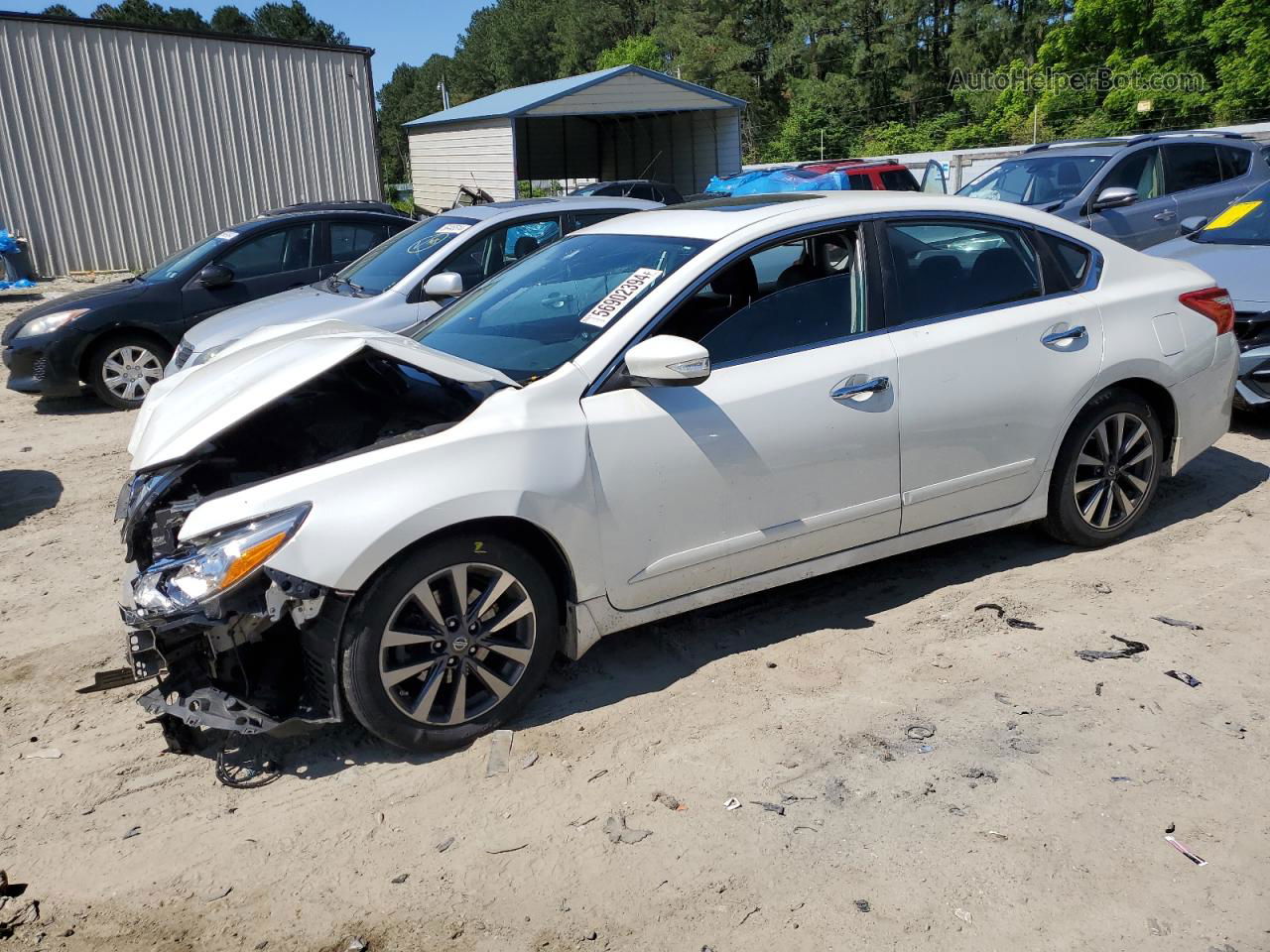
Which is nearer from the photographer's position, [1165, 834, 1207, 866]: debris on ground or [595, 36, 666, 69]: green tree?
[1165, 834, 1207, 866]: debris on ground

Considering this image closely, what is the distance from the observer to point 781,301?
13.8 ft

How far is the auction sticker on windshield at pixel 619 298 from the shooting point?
3959mm

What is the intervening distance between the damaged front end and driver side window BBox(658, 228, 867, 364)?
0.85m

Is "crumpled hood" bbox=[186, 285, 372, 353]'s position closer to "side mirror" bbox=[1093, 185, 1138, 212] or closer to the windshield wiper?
the windshield wiper

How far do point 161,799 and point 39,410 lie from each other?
711 cm

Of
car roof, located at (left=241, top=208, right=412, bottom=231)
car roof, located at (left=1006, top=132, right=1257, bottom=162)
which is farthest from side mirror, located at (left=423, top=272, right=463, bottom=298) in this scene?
car roof, located at (left=1006, top=132, right=1257, bottom=162)

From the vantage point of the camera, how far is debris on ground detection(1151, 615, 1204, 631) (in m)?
4.29

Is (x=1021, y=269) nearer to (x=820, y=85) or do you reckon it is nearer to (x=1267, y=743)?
(x=1267, y=743)

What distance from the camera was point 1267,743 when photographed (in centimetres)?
346

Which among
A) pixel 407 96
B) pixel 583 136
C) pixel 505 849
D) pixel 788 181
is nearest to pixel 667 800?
pixel 505 849

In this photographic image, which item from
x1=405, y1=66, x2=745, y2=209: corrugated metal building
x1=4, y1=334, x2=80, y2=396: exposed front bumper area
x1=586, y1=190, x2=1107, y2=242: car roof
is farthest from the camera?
x1=405, y1=66, x2=745, y2=209: corrugated metal building

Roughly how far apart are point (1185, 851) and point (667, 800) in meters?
1.48

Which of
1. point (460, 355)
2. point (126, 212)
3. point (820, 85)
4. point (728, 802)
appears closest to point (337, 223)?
point (460, 355)

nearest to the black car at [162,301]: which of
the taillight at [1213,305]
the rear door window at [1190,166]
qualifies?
the taillight at [1213,305]
